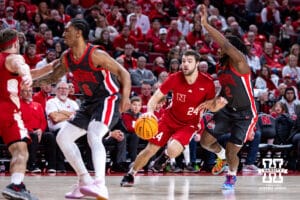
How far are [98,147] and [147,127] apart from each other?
132cm

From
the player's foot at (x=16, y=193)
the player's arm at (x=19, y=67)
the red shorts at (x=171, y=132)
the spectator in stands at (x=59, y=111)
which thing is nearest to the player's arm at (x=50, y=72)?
the player's arm at (x=19, y=67)

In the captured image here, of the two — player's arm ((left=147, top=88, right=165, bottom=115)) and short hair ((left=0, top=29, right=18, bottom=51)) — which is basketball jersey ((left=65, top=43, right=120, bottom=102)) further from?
player's arm ((left=147, top=88, right=165, bottom=115))

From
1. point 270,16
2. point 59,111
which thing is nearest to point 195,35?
point 270,16

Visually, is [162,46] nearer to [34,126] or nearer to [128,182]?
[34,126]

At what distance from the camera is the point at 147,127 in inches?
350

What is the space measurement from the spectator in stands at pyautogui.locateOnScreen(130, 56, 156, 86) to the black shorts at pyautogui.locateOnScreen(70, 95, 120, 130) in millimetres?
6422

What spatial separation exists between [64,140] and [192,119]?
7.38 feet

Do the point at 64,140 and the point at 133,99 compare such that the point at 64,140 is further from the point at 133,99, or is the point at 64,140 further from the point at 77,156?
the point at 133,99

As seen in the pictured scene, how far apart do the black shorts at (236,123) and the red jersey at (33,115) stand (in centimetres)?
330

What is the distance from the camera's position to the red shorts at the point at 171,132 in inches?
374

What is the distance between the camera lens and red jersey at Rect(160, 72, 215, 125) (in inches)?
376

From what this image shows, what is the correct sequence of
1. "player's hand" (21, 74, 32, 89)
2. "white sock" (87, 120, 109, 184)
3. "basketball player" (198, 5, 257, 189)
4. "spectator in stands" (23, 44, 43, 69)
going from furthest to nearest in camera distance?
"spectator in stands" (23, 44, 43, 69), "basketball player" (198, 5, 257, 189), "white sock" (87, 120, 109, 184), "player's hand" (21, 74, 32, 89)

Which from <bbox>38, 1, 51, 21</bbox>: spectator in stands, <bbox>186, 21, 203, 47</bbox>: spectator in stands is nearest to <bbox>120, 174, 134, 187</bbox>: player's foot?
<bbox>38, 1, 51, 21</bbox>: spectator in stands

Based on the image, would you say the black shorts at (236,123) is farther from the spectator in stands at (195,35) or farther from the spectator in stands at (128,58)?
the spectator in stands at (195,35)
